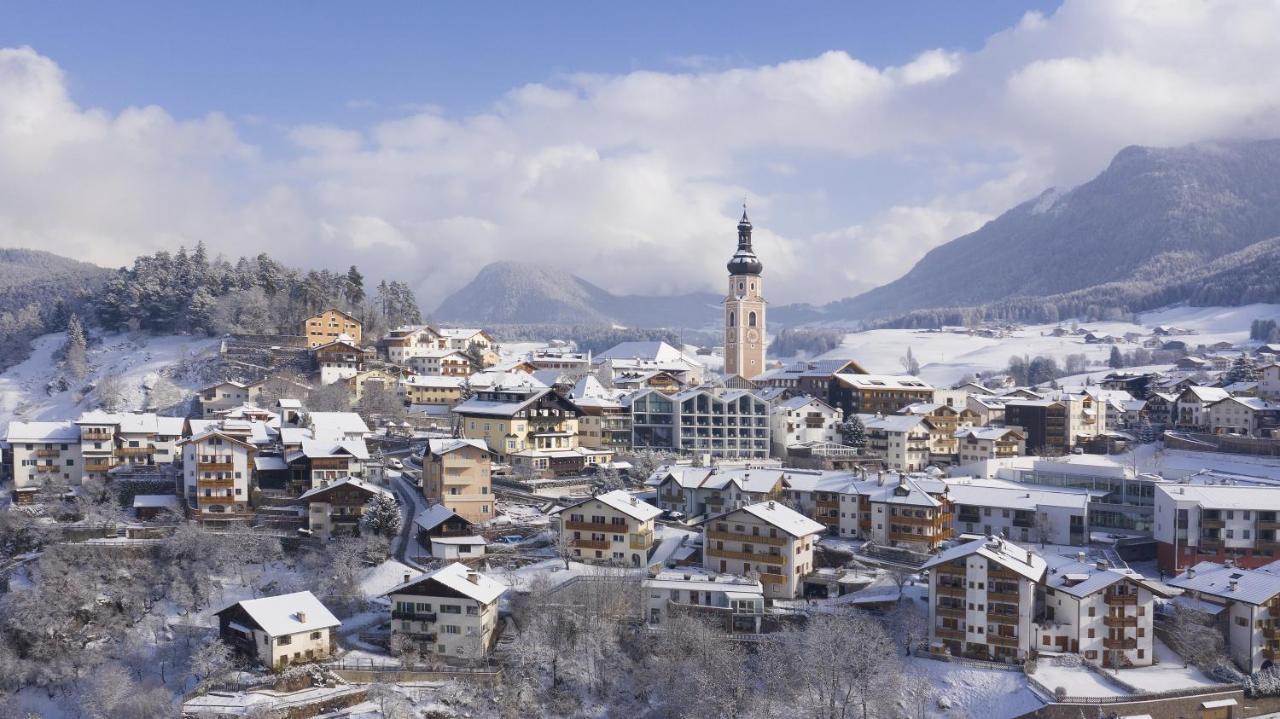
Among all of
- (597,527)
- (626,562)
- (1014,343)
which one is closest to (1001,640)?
(626,562)

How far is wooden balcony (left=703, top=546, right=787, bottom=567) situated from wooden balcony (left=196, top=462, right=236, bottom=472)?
20272 mm

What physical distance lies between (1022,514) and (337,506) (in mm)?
29021

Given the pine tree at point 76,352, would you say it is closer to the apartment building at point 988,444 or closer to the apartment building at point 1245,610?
the apartment building at point 988,444

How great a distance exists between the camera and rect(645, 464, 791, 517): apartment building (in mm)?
44250

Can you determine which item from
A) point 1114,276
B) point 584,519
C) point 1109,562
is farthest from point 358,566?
point 1114,276

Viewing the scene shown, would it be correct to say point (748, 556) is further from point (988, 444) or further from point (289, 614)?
point (988, 444)

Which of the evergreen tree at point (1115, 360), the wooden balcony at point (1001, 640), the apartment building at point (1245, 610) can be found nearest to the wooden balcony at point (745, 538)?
the wooden balcony at point (1001, 640)

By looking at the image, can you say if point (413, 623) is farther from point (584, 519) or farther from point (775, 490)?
point (775, 490)

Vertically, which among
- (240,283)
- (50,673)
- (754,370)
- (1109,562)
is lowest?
(50,673)

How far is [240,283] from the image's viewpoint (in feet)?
259

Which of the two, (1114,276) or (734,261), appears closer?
(734,261)

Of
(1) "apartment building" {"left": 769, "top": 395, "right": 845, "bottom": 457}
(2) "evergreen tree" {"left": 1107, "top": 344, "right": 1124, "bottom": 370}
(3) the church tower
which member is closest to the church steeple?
(3) the church tower

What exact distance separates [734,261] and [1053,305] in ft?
354

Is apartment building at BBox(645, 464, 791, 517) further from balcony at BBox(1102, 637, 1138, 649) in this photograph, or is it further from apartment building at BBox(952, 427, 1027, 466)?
apartment building at BBox(952, 427, 1027, 466)
